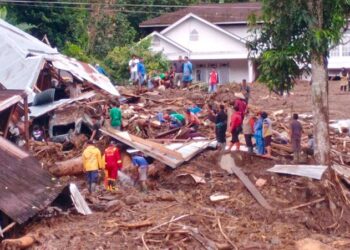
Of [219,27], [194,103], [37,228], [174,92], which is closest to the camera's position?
[37,228]

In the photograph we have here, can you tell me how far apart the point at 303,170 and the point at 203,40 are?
91.2ft

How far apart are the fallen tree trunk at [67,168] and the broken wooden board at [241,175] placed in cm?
380

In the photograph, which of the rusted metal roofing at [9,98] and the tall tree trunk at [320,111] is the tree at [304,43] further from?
the rusted metal roofing at [9,98]

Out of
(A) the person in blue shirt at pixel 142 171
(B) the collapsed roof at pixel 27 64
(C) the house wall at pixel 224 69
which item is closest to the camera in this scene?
(A) the person in blue shirt at pixel 142 171

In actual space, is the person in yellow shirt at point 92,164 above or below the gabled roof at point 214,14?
below

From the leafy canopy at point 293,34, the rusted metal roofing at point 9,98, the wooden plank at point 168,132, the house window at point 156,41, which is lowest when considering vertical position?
the wooden plank at point 168,132

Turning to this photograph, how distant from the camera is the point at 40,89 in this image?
2914 centimetres

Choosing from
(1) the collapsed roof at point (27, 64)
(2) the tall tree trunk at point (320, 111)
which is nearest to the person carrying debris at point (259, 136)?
(2) the tall tree trunk at point (320, 111)

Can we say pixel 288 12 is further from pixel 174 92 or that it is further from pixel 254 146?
pixel 174 92

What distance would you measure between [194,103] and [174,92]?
3106mm

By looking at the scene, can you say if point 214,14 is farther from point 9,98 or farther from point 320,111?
point 9,98

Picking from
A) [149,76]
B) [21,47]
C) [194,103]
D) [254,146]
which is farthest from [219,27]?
[254,146]

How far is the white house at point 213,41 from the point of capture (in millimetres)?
48094

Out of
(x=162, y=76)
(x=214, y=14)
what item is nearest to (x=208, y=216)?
(x=162, y=76)
